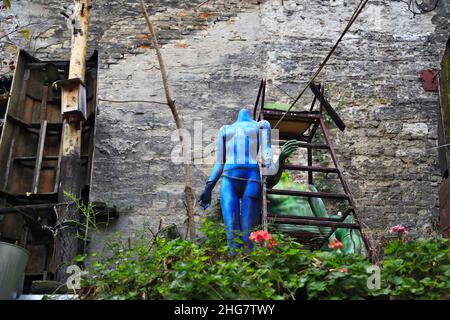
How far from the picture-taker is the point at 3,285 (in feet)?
16.3

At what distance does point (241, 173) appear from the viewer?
5715 millimetres

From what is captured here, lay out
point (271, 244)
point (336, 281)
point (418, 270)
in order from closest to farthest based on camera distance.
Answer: point (336, 281), point (418, 270), point (271, 244)

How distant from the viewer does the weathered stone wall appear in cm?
733

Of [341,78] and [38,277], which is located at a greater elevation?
[341,78]

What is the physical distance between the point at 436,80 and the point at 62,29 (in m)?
4.40

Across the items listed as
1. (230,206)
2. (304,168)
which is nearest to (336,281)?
(230,206)

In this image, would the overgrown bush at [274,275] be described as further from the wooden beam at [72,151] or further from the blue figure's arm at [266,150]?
the wooden beam at [72,151]

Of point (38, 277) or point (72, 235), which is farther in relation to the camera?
point (38, 277)

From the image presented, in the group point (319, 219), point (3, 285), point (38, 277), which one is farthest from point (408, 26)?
point (3, 285)

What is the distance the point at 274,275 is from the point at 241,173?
158 cm

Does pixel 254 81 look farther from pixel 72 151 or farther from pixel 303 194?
pixel 303 194

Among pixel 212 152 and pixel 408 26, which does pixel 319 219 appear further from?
pixel 408 26
